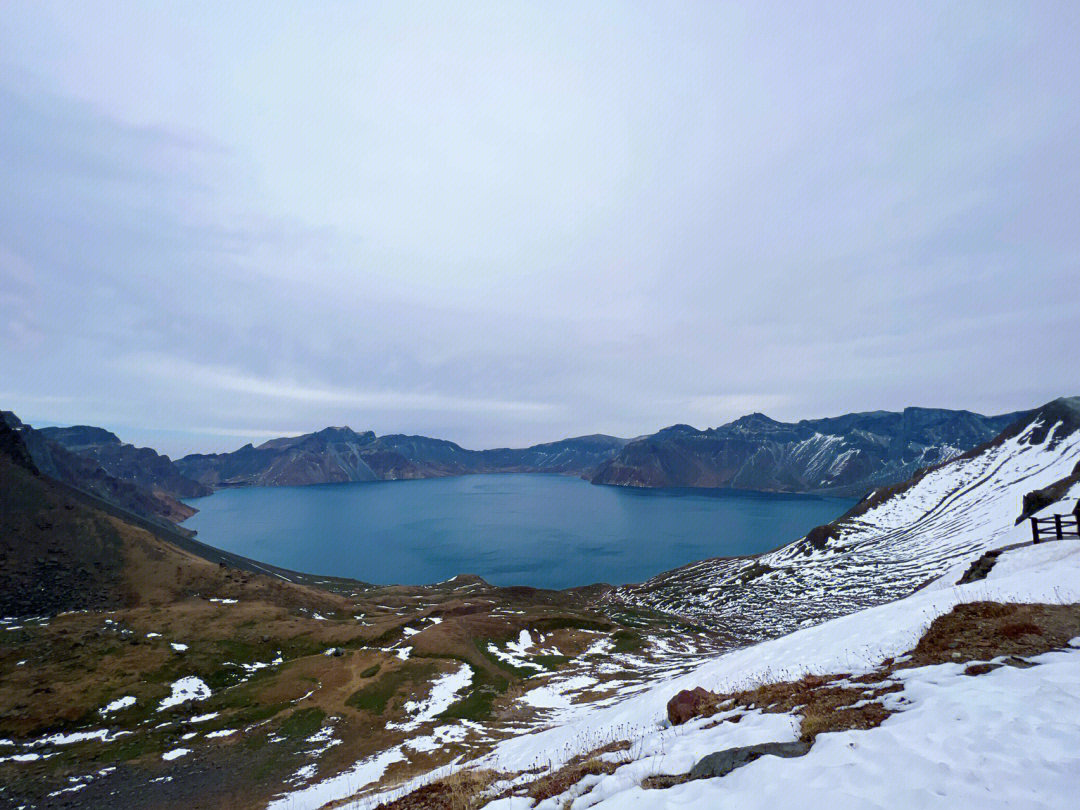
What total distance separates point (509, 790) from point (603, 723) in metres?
11.8

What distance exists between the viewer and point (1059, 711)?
7.76 meters

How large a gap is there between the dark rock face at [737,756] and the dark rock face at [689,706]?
544 cm

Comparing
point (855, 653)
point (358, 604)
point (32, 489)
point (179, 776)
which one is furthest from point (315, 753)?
point (32, 489)

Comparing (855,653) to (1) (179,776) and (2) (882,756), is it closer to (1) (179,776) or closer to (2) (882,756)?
(2) (882,756)

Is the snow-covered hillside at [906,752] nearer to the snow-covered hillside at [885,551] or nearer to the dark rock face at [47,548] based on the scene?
the snow-covered hillside at [885,551]

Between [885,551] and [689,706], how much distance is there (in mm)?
130778

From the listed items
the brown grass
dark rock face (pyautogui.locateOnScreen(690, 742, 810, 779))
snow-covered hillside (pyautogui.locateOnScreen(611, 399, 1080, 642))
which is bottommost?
snow-covered hillside (pyautogui.locateOnScreen(611, 399, 1080, 642))

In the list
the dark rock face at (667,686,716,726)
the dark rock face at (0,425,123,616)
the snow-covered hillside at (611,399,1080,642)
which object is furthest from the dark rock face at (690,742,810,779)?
the dark rock face at (0,425,123,616)

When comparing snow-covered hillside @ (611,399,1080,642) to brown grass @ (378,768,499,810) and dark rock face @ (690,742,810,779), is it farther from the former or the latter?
dark rock face @ (690,742,810,779)

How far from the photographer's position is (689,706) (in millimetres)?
14141

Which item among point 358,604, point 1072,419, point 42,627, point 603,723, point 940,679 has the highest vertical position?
point 1072,419

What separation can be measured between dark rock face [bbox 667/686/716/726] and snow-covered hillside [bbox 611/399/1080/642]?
7042cm

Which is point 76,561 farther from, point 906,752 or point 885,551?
point 885,551

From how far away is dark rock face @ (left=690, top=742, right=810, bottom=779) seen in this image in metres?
7.87
